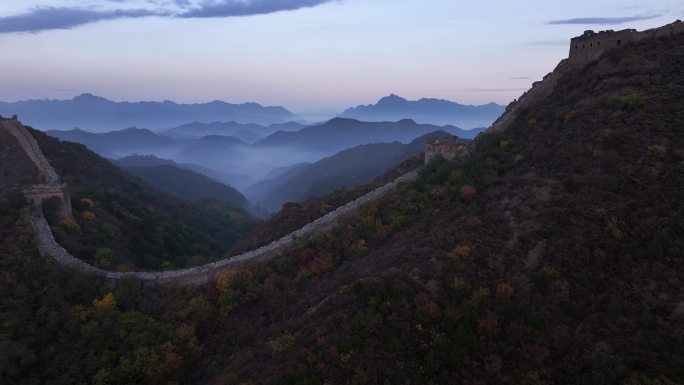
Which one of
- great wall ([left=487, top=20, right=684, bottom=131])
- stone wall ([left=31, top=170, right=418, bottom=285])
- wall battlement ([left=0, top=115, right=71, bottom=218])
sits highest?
great wall ([left=487, top=20, right=684, bottom=131])

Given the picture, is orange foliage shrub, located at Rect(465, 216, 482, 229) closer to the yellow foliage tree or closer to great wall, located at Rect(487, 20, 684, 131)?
great wall, located at Rect(487, 20, 684, 131)

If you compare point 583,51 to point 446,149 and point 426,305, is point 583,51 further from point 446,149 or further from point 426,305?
point 426,305

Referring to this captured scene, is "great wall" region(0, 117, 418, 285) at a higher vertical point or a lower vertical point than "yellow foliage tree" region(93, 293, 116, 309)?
higher

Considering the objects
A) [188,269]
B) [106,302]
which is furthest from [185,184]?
[106,302]

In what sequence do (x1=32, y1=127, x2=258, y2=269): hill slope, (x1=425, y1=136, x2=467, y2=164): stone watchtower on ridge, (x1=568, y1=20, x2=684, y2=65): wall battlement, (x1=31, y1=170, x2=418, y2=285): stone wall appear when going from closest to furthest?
(x1=31, y1=170, x2=418, y2=285): stone wall, (x1=568, y1=20, x2=684, y2=65): wall battlement, (x1=425, y1=136, x2=467, y2=164): stone watchtower on ridge, (x1=32, y1=127, x2=258, y2=269): hill slope

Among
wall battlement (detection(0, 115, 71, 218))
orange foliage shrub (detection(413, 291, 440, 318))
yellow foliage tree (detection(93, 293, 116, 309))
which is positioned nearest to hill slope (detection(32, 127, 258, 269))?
wall battlement (detection(0, 115, 71, 218))

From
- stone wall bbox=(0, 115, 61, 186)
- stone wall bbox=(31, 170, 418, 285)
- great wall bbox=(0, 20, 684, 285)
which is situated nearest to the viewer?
stone wall bbox=(31, 170, 418, 285)

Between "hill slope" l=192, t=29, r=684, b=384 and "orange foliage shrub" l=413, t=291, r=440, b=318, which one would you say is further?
"orange foliage shrub" l=413, t=291, r=440, b=318
